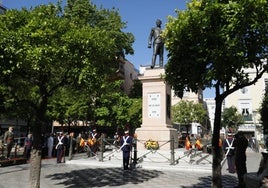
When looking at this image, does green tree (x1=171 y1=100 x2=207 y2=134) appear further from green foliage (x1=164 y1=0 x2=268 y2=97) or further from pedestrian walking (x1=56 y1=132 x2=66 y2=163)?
green foliage (x1=164 y1=0 x2=268 y2=97)

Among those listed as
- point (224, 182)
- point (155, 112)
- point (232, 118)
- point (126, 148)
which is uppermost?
point (232, 118)

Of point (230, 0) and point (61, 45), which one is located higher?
point (230, 0)

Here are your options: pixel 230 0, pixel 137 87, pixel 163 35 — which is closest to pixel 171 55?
pixel 163 35

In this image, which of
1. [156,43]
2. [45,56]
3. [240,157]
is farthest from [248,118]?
[45,56]

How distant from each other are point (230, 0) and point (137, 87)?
3923 centimetres

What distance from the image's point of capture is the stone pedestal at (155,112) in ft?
61.8

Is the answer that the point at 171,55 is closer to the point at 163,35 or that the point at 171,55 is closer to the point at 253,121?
the point at 163,35

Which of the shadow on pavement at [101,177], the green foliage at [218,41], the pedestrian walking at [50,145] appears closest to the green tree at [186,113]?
the pedestrian walking at [50,145]

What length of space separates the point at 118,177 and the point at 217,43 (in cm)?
744

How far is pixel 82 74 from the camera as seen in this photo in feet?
30.7

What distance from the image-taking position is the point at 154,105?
19.7 metres

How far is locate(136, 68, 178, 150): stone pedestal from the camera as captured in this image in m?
18.8

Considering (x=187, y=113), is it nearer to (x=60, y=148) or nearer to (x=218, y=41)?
(x=60, y=148)

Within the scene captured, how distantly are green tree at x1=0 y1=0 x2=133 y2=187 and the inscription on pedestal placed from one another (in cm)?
887
